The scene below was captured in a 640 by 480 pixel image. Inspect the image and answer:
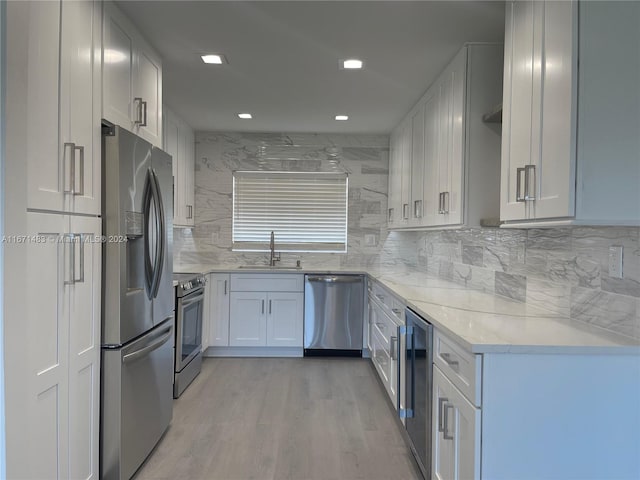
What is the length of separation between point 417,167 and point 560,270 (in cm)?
177

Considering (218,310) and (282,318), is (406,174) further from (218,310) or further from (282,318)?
(218,310)

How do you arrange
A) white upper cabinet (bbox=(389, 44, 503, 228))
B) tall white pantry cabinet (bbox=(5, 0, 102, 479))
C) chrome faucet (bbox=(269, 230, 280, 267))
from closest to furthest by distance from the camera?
tall white pantry cabinet (bbox=(5, 0, 102, 479))
white upper cabinet (bbox=(389, 44, 503, 228))
chrome faucet (bbox=(269, 230, 280, 267))

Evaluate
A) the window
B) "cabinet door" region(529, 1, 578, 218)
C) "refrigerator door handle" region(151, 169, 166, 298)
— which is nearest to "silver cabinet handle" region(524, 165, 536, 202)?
"cabinet door" region(529, 1, 578, 218)

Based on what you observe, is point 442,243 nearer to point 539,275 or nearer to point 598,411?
point 539,275

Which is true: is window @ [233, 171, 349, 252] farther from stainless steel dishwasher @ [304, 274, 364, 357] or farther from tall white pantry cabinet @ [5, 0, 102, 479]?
tall white pantry cabinet @ [5, 0, 102, 479]

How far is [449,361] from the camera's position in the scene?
182cm

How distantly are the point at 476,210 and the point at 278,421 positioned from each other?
191cm

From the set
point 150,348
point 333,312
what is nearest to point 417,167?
point 333,312

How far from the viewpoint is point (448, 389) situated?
1.81 meters

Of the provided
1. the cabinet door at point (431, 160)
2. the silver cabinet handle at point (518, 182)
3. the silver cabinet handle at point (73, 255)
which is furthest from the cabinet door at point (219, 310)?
the silver cabinet handle at point (518, 182)

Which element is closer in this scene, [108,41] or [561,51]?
[561,51]

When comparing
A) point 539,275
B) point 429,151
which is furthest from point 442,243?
point 539,275

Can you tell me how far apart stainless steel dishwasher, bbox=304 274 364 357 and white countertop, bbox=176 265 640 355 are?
5.40 ft

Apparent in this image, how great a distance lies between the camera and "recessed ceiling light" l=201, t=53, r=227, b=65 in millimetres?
2773
